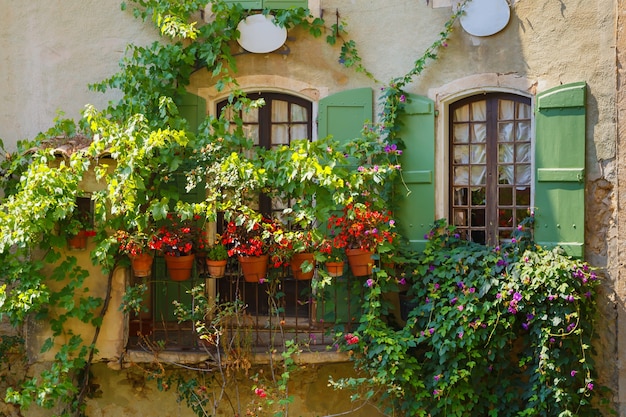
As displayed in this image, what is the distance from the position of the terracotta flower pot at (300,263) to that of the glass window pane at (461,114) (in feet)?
5.94

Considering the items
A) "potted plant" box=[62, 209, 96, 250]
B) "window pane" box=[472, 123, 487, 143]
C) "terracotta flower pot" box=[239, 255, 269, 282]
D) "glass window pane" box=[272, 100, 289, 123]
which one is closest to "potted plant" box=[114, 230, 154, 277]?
"potted plant" box=[62, 209, 96, 250]

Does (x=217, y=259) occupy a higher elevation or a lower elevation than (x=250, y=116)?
lower

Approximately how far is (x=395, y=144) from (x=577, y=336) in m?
2.11

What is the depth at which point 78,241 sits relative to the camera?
20.4 feet

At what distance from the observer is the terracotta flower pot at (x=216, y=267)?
6.30 m

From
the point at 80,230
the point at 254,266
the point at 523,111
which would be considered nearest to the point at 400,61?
the point at 523,111

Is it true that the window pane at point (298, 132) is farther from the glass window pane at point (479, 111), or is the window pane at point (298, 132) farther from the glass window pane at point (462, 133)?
the glass window pane at point (479, 111)

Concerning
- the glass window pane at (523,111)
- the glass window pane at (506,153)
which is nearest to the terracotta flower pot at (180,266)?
the glass window pane at (506,153)

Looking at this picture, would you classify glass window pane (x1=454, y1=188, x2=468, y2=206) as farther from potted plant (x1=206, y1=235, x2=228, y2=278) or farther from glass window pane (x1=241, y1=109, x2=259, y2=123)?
potted plant (x1=206, y1=235, x2=228, y2=278)

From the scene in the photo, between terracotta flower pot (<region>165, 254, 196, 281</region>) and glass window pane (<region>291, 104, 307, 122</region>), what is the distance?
5.24ft

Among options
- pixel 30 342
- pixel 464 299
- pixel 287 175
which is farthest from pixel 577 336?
pixel 30 342

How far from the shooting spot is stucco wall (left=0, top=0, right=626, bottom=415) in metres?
6.37

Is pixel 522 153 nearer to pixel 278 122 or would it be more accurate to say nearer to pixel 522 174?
pixel 522 174

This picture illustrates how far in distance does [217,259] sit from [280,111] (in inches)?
62.1
